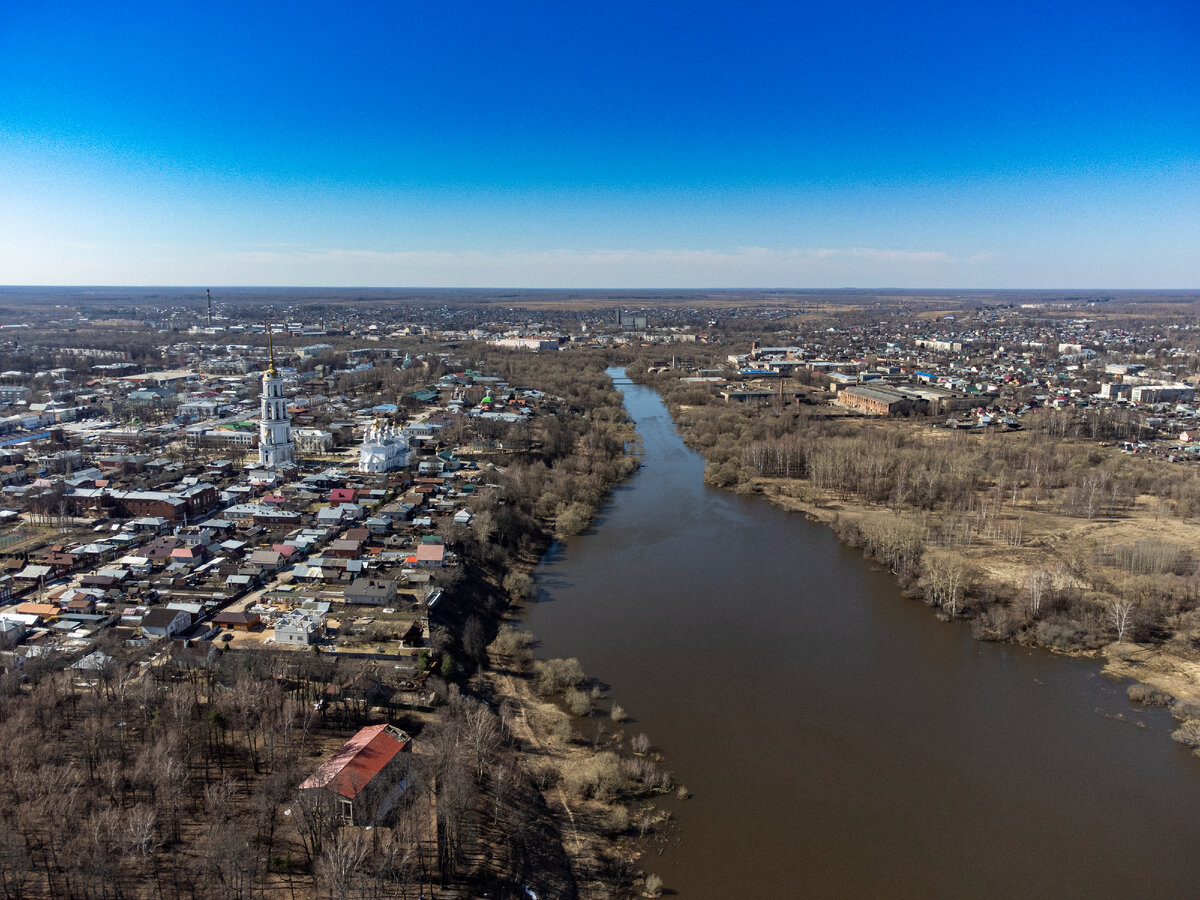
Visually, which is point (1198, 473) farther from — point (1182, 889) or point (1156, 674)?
point (1182, 889)

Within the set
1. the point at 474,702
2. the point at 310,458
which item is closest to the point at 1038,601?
the point at 474,702


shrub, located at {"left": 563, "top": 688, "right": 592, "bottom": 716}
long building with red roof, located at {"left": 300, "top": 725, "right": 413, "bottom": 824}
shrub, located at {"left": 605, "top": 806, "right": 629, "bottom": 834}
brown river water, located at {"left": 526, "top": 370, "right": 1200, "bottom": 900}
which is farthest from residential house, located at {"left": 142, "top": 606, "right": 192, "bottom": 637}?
shrub, located at {"left": 605, "top": 806, "right": 629, "bottom": 834}

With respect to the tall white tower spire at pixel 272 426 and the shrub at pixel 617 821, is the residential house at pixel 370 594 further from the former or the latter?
the tall white tower spire at pixel 272 426

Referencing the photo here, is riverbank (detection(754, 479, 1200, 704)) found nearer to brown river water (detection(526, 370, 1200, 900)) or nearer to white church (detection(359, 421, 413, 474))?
brown river water (detection(526, 370, 1200, 900))

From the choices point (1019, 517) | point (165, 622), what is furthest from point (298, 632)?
point (1019, 517)

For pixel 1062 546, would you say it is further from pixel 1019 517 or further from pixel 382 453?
pixel 382 453

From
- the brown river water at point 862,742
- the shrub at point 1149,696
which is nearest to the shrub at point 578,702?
the brown river water at point 862,742

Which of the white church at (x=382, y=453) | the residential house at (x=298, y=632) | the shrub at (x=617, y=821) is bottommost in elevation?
the shrub at (x=617, y=821)
